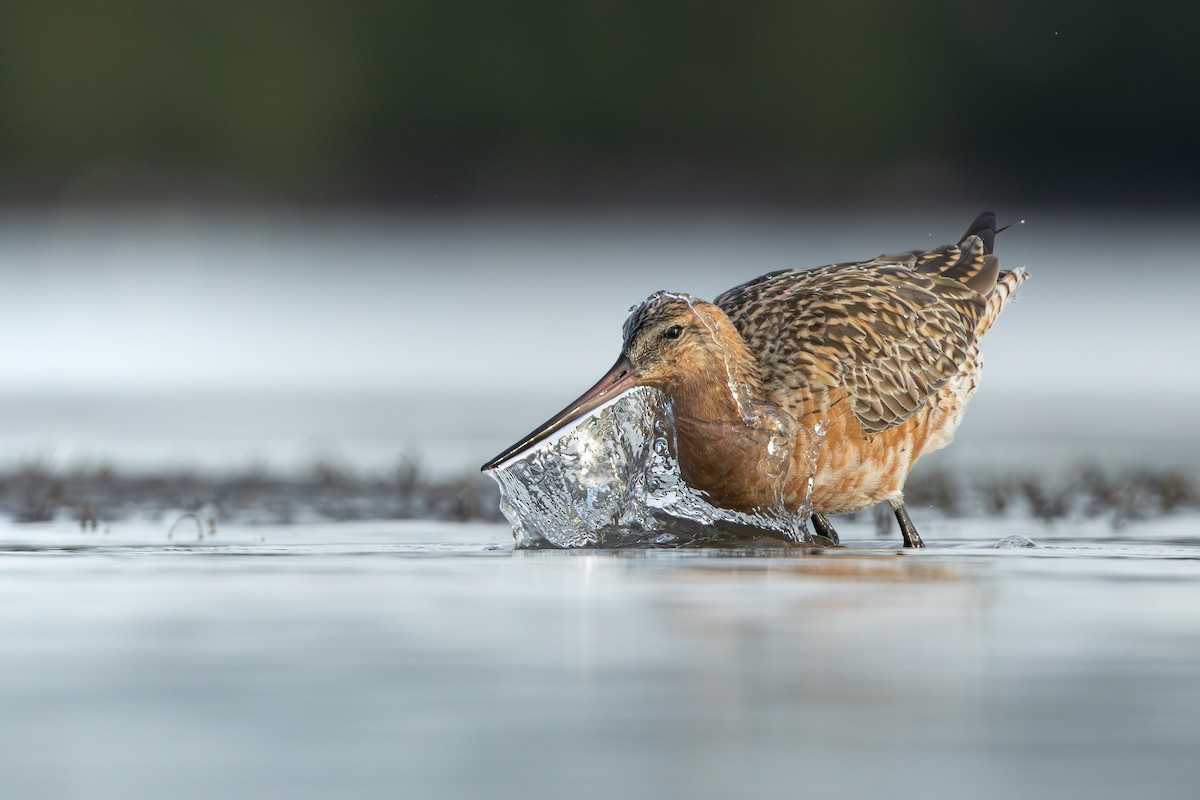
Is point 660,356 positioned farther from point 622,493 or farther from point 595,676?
point 595,676

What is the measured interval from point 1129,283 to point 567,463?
1085cm

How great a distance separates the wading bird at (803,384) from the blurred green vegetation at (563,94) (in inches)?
478

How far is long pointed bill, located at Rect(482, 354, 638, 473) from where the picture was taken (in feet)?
19.2

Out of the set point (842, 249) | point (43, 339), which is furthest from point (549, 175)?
point (43, 339)

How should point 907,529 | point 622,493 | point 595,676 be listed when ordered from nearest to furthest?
point 595,676, point 907,529, point 622,493

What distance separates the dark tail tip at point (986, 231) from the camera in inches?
291

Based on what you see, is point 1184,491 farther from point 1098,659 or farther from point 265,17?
point 265,17

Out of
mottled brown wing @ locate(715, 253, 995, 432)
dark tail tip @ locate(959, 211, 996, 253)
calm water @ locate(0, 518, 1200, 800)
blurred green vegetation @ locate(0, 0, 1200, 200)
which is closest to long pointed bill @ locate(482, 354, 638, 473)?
mottled brown wing @ locate(715, 253, 995, 432)

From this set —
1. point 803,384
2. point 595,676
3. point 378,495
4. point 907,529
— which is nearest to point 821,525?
point 907,529

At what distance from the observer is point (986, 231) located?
7.49 meters

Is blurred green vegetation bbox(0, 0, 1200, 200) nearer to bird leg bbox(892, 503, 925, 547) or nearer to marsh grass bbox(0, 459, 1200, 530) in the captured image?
marsh grass bbox(0, 459, 1200, 530)

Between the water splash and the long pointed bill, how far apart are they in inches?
3.0

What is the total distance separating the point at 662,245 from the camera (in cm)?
1773

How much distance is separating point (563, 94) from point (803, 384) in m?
13.7
